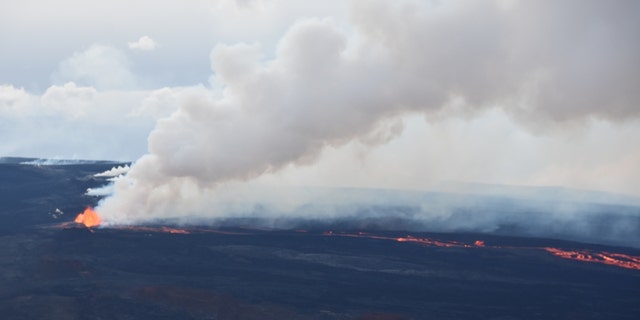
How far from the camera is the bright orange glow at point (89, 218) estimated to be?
7519 cm

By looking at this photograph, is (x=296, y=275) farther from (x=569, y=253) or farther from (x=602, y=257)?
(x=602, y=257)

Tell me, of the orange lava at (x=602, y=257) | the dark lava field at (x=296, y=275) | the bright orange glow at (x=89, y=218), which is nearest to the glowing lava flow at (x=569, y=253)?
the orange lava at (x=602, y=257)

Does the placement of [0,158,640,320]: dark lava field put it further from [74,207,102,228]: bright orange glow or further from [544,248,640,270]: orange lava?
[74,207,102,228]: bright orange glow

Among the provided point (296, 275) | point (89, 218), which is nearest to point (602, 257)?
point (296, 275)

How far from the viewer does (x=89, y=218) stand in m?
78.2

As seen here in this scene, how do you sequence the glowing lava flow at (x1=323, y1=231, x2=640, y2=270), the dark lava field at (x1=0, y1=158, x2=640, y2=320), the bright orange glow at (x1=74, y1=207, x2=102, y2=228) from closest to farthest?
the dark lava field at (x1=0, y1=158, x2=640, y2=320) → the glowing lava flow at (x1=323, y1=231, x2=640, y2=270) → the bright orange glow at (x1=74, y1=207, x2=102, y2=228)

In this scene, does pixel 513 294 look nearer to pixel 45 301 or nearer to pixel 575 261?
pixel 575 261

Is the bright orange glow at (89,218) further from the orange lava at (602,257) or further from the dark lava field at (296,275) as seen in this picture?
the orange lava at (602,257)

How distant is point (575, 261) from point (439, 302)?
25.8m

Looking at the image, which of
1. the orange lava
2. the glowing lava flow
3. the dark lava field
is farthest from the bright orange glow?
the orange lava

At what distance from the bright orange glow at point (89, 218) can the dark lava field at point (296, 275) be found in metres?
1.70

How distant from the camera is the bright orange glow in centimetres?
7519

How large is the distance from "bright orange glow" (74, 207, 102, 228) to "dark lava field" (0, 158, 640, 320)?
1.70m

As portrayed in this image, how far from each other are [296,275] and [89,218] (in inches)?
1475
